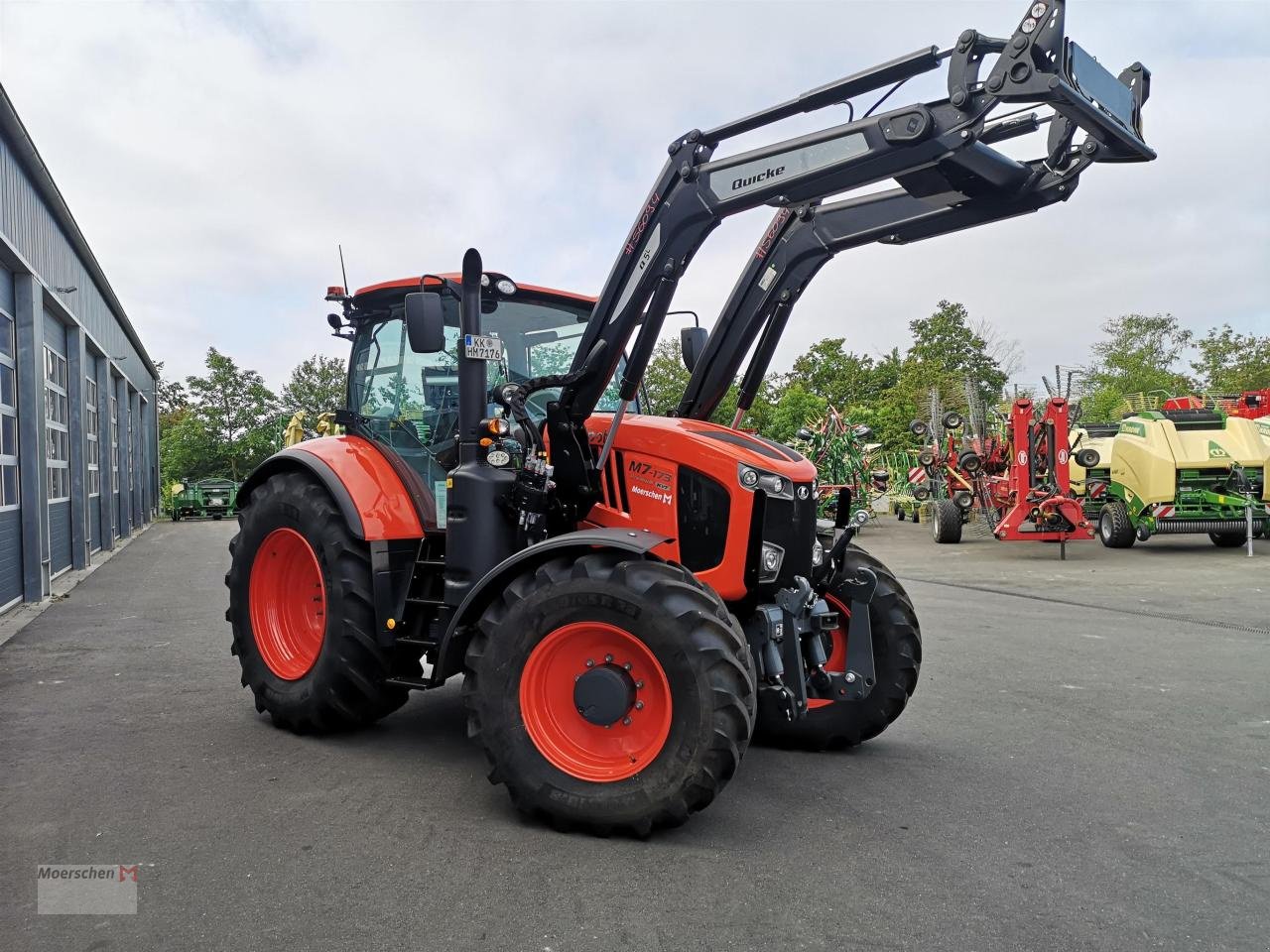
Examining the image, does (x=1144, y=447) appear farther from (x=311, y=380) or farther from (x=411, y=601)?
(x=311, y=380)

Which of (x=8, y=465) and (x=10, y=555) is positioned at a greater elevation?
(x=8, y=465)

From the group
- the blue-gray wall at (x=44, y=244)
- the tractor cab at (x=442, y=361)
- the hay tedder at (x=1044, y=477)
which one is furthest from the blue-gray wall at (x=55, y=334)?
the hay tedder at (x=1044, y=477)

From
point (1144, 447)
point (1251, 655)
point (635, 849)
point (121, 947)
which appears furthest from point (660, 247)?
point (1144, 447)

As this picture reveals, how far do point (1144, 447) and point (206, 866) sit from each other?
621 inches

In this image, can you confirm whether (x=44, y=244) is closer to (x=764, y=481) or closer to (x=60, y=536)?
(x=60, y=536)

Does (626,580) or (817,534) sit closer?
(626,580)

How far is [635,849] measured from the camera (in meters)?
3.55

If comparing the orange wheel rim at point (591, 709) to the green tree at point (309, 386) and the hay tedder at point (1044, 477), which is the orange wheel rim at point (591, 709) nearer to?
the hay tedder at point (1044, 477)

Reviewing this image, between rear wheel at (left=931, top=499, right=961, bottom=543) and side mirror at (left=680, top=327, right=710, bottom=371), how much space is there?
13.9 m

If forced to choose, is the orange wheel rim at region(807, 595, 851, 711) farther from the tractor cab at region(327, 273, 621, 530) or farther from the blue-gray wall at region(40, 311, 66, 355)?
the blue-gray wall at region(40, 311, 66, 355)

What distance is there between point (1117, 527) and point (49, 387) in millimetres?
16909

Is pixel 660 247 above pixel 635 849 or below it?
above

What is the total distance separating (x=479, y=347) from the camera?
4.52m

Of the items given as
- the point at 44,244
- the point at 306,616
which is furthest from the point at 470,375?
the point at 44,244
